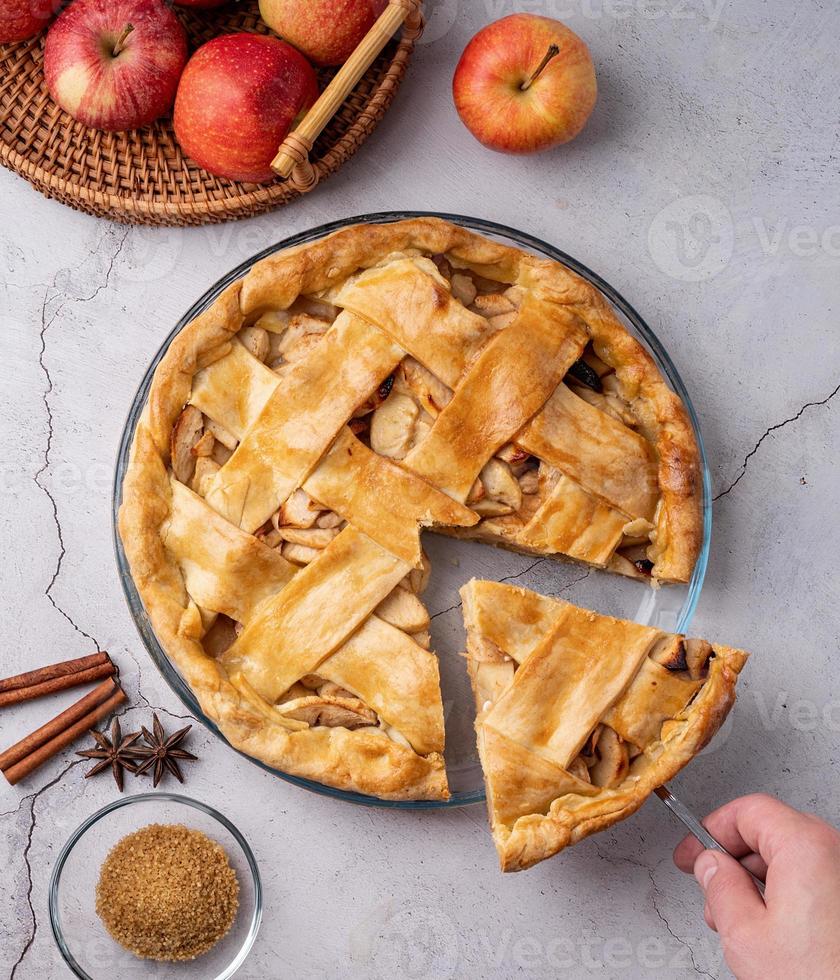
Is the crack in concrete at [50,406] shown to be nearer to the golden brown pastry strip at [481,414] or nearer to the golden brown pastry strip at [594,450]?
the golden brown pastry strip at [481,414]

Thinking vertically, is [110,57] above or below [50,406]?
above

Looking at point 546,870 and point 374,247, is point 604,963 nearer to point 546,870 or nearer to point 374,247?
point 546,870

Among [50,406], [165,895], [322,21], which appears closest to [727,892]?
[165,895]

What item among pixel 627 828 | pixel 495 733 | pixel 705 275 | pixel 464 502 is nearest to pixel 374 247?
pixel 464 502

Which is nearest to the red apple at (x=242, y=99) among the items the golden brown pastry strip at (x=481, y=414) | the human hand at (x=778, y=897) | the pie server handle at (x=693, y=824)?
the golden brown pastry strip at (x=481, y=414)

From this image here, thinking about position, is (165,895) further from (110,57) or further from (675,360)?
(110,57)

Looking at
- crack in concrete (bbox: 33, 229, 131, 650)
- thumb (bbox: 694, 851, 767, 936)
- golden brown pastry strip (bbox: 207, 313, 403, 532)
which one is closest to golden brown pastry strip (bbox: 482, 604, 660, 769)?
thumb (bbox: 694, 851, 767, 936)
